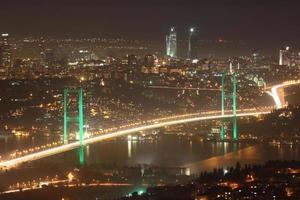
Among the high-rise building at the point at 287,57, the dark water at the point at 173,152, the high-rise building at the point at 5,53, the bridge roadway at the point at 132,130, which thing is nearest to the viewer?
the bridge roadway at the point at 132,130

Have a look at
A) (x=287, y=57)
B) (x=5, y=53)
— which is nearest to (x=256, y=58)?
(x=287, y=57)

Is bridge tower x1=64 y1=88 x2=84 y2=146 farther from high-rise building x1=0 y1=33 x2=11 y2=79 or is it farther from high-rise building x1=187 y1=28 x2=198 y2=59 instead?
high-rise building x1=187 y1=28 x2=198 y2=59

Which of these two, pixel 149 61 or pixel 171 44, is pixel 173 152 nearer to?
pixel 149 61

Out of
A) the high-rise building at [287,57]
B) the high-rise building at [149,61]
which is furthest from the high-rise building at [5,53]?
the high-rise building at [287,57]

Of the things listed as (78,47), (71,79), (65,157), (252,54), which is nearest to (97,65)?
(78,47)

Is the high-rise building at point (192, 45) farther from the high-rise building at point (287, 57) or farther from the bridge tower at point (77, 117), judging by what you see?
the bridge tower at point (77, 117)

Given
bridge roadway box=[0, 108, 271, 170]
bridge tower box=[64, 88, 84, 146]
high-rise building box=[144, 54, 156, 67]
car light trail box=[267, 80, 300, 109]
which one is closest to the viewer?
bridge roadway box=[0, 108, 271, 170]

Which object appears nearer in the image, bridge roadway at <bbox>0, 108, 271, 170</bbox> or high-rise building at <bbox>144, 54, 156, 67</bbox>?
bridge roadway at <bbox>0, 108, 271, 170</bbox>

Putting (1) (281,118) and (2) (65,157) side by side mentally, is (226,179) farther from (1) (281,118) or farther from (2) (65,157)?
(1) (281,118)

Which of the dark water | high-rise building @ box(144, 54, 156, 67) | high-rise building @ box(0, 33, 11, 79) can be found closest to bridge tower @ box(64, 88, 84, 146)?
the dark water
